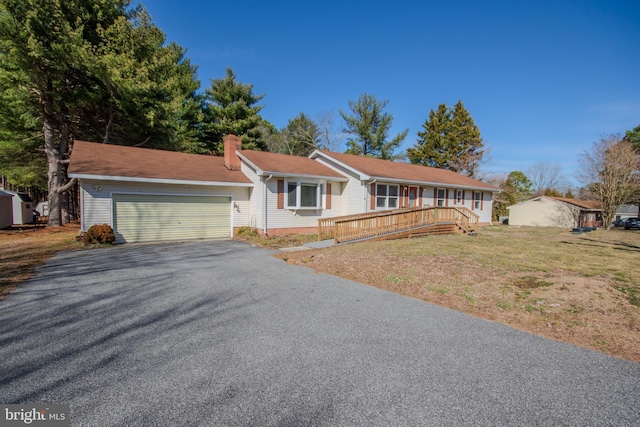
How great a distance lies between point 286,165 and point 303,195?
1.86m

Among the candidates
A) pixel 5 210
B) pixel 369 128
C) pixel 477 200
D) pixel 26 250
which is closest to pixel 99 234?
pixel 26 250

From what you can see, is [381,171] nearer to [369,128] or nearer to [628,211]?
[369,128]

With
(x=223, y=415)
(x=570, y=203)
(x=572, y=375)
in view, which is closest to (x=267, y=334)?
(x=223, y=415)

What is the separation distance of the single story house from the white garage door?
3cm

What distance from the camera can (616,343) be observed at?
3889 mm

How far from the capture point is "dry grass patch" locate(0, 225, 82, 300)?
6.71 meters

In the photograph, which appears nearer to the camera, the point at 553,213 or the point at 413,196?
the point at 413,196

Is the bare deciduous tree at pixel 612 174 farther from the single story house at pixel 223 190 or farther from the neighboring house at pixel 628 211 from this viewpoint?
the neighboring house at pixel 628 211

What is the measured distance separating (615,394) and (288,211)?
13.0 m

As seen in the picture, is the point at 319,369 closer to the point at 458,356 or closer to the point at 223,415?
the point at 223,415

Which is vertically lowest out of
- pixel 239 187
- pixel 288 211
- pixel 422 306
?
pixel 422 306

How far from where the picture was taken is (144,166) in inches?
529

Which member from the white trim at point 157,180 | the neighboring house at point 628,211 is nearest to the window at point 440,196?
the white trim at point 157,180

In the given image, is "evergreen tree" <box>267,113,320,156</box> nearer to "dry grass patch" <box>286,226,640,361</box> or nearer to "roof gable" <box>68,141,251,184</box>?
"roof gable" <box>68,141,251,184</box>
